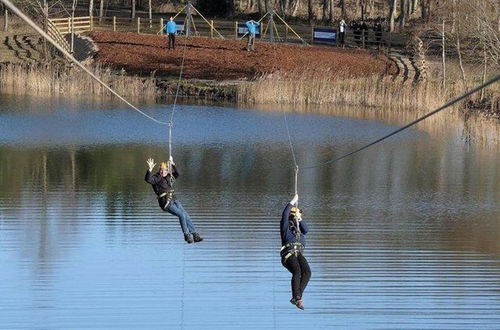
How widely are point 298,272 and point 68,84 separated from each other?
29190mm

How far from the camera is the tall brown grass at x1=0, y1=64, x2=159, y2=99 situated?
44.1 meters

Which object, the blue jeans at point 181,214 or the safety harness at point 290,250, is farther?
the blue jeans at point 181,214

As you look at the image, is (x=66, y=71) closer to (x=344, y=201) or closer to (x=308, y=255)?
(x=344, y=201)

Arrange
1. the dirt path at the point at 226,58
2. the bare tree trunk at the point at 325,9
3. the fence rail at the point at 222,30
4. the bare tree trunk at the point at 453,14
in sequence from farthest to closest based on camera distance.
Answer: the bare tree trunk at the point at 325,9, the fence rail at the point at 222,30, the dirt path at the point at 226,58, the bare tree trunk at the point at 453,14

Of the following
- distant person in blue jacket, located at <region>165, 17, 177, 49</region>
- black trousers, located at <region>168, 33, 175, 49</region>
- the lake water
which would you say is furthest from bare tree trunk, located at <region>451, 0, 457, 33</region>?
black trousers, located at <region>168, 33, 175, 49</region>

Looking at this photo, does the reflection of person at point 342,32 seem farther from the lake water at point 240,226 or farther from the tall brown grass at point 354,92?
the lake water at point 240,226

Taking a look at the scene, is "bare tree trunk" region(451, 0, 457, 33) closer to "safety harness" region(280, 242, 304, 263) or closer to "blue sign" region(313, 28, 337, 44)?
"blue sign" region(313, 28, 337, 44)

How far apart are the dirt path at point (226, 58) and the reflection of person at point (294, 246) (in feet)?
102

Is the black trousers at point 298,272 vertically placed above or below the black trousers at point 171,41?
below

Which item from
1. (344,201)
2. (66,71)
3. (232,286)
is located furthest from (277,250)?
(66,71)

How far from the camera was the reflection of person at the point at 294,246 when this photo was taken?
636 inches

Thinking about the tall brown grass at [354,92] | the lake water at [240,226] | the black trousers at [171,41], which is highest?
the black trousers at [171,41]

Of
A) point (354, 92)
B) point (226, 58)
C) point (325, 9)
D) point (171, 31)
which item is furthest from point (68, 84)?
point (325, 9)

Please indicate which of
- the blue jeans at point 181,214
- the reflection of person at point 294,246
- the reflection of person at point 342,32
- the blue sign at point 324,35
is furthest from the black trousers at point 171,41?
the reflection of person at point 294,246
